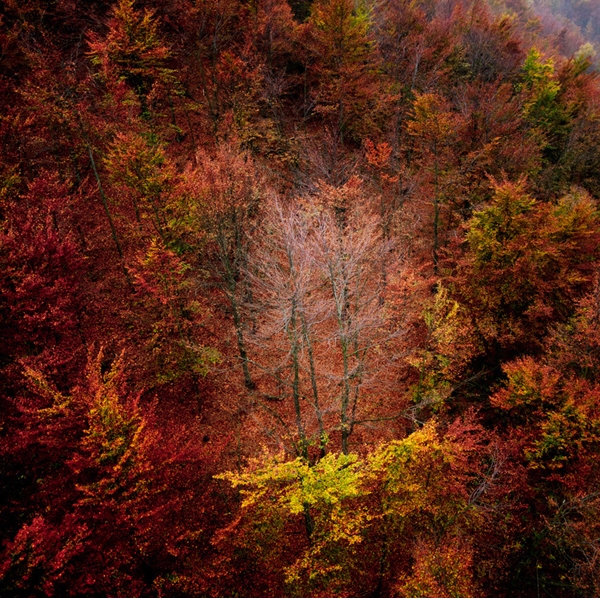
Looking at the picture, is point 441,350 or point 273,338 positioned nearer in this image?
Result: point 441,350

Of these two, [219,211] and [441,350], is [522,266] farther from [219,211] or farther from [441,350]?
[219,211]

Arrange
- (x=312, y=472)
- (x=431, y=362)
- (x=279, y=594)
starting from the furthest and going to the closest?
(x=431, y=362)
(x=279, y=594)
(x=312, y=472)

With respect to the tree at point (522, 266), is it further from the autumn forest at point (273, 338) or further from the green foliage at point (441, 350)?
the green foliage at point (441, 350)

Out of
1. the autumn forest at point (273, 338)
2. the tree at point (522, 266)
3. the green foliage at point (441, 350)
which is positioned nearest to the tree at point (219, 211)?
the autumn forest at point (273, 338)

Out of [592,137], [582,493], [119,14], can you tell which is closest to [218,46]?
[119,14]

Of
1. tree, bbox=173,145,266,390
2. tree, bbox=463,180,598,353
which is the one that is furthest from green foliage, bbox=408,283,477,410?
tree, bbox=173,145,266,390

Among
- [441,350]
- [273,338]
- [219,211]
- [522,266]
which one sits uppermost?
[219,211]

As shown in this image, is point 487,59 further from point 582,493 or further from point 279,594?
point 279,594

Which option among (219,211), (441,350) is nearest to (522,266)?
(441,350)
